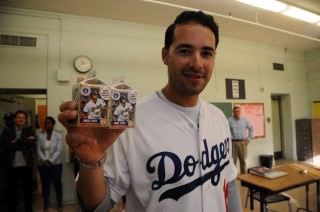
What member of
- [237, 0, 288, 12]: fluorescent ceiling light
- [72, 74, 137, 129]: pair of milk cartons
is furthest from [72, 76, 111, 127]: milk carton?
[237, 0, 288, 12]: fluorescent ceiling light

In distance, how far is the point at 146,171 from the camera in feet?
2.79

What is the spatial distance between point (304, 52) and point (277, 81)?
177cm

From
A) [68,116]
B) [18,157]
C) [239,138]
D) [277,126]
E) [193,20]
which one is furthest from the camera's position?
[277,126]

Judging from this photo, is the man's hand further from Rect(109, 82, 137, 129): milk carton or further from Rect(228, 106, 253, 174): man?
Rect(228, 106, 253, 174): man

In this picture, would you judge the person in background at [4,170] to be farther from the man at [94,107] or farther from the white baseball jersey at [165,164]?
the man at [94,107]

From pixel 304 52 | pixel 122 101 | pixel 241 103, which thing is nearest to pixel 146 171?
pixel 122 101

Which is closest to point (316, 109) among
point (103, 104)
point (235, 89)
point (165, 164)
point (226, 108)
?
point (235, 89)

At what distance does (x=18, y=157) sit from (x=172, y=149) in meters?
3.21

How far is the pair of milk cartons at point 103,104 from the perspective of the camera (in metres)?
0.65

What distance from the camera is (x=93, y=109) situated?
660mm

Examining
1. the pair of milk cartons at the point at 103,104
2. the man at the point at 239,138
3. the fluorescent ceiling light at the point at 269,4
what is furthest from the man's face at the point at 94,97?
the man at the point at 239,138

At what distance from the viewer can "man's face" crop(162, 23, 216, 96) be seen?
0.92 m

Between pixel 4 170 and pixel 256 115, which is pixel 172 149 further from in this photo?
pixel 256 115

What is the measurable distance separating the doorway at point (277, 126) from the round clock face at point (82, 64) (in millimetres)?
6017
